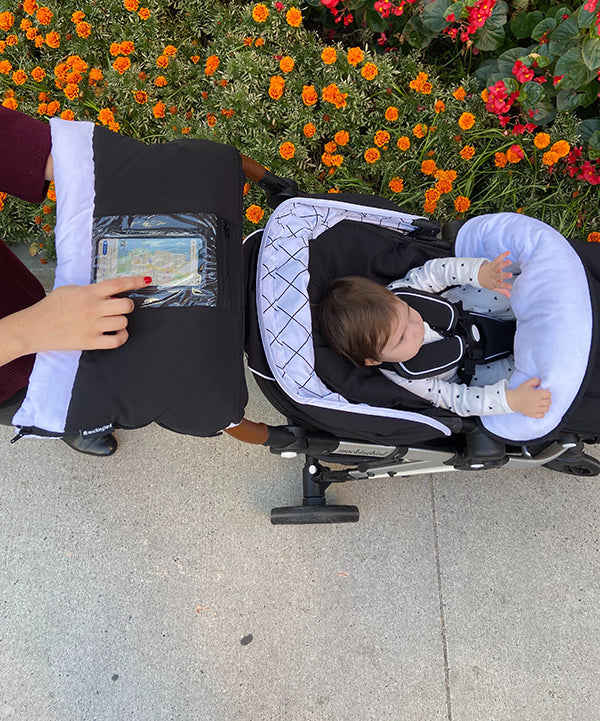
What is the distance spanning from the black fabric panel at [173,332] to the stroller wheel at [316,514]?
926 millimetres

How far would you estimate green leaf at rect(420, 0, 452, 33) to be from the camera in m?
1.74

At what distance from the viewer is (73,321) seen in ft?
3.16

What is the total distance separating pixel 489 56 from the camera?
2137 mm

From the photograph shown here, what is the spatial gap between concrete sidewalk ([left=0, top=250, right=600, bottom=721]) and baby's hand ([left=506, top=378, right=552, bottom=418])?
0.77m

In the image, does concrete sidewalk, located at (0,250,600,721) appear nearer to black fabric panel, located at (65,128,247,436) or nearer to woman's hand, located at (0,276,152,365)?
black fabric panel, located at (65,128,247,436)

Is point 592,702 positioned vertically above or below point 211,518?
below

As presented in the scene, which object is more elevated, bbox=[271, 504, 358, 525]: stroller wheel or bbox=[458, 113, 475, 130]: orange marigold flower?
bbox=[458, 113, 475, 130]: orange marigold flower

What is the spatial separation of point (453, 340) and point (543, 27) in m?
1.09

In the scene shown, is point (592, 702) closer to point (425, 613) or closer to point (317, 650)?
point (425, 613)

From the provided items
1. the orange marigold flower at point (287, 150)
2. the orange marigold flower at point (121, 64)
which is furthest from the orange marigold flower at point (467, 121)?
the orange marigold flower at point (121, 64)

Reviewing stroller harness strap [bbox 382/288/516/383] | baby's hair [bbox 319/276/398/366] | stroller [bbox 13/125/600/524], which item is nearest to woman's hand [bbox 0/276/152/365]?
stroller [bbox 13/125/600/524]

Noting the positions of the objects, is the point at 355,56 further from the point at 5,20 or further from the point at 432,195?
the point at 5,20

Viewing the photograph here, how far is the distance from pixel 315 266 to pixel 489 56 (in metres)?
1.34

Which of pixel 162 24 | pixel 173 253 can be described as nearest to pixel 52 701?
pixel 173 253
